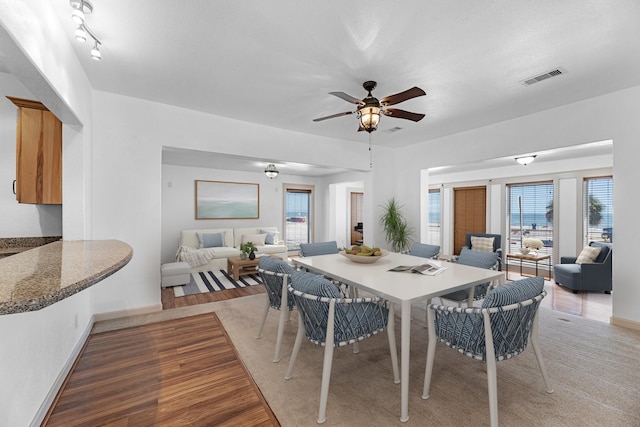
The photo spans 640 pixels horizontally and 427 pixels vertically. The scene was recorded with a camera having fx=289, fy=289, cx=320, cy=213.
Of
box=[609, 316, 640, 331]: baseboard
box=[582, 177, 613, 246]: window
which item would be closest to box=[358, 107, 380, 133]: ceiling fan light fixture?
box=[609, 316, 640, 331]: baseboard

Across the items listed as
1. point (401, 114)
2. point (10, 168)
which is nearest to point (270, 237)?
point (10, 168)

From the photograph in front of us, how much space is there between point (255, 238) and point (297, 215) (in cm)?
217

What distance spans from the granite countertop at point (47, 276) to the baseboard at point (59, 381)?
0.98m

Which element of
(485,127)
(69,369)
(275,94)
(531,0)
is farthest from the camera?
(485,127)

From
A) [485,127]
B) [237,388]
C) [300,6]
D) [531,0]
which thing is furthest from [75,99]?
[485,127]

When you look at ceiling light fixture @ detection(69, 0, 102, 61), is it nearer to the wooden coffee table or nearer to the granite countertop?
the granite countertop

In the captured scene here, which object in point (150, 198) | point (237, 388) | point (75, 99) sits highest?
point (75, 99)

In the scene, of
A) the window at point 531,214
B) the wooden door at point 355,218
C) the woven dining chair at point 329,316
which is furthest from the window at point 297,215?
the woven dining chair at point 329,316

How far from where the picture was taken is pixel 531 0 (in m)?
1.74

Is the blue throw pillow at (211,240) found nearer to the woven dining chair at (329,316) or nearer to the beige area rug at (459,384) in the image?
the beige area rug at (459,384)

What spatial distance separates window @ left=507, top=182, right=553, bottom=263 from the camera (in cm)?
A: 636

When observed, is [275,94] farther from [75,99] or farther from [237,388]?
[237,388]

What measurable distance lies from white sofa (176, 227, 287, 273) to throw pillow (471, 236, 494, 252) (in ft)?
13.6

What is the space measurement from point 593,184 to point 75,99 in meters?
8.11
